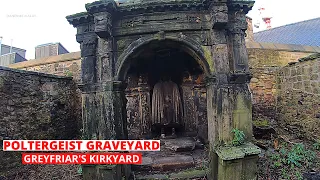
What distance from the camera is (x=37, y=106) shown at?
19.8ft

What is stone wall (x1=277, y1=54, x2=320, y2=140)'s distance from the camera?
5.60m

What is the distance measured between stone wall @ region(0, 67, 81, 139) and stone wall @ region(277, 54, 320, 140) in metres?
8.07

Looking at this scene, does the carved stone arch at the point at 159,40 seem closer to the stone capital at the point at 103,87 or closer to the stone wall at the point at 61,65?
the stone capital at the point at 103,87

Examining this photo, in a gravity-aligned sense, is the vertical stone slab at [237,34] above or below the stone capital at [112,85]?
above

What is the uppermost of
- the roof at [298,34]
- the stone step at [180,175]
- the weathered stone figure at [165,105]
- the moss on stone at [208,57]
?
the roof at [298,34]

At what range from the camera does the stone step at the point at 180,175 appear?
164 inches

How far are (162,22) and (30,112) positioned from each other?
4674 mm

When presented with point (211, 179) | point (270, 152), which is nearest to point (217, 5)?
point (211, 179)

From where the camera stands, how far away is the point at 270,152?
16.2ft

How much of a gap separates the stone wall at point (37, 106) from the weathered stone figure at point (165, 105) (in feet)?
11.2

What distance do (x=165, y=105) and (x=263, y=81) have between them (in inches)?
176

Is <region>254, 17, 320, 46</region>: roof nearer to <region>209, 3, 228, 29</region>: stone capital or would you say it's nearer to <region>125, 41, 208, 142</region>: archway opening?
<region>125, 41, 208, 142</region>: archway opening

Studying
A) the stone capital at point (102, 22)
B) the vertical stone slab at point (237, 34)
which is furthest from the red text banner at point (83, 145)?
the vertical stone slab at point (237, 34)

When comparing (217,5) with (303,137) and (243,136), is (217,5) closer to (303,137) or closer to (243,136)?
(243,136)
